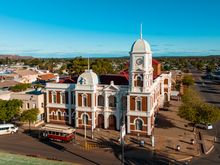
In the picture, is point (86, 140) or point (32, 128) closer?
point (86, 140)

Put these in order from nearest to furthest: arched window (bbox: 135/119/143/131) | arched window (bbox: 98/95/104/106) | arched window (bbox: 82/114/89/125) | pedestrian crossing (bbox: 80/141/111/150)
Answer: pedestrian crossing (bbox: 80/141/111/150)
arched window (bbox: 135/119/143/131)
arched window (bbox: 98/95/104/106)
arched window (bbox: 82/114/89/125)

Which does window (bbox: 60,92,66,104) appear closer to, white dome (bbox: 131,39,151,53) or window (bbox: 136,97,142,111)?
window (bbox: 136,97,142,111)

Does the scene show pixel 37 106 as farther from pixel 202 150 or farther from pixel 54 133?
pixel 202 150

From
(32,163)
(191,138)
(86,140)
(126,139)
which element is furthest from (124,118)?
(32,163)

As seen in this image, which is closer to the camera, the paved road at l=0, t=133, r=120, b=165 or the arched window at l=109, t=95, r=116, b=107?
the paved road at l=0, t=133, r=120, b=165

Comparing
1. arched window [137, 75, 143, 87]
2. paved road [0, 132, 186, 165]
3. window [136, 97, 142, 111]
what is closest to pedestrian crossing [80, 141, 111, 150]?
paved road [0, 132, 186, 165]

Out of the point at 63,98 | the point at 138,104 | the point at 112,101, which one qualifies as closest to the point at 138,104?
the point at 138,104

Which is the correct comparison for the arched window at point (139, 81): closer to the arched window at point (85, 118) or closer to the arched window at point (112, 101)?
the arched window at point (112, 101)
